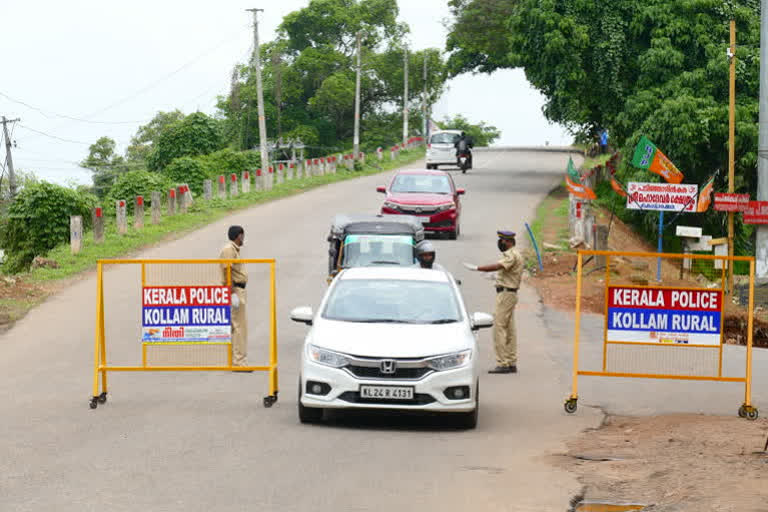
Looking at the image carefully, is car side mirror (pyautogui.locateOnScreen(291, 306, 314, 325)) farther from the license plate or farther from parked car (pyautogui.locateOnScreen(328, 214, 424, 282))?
parked car (pyautogui.locateOnScreen(328, 214, 424, 282))

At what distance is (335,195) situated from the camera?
42.5 metres

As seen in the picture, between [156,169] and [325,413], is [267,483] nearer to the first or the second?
[325,413]

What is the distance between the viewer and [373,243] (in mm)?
18141

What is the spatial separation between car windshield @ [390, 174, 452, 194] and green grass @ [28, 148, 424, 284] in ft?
20.2

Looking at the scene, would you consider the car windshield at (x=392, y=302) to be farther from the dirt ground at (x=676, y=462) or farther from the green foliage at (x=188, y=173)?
the green foliage at (x=188, y=173)

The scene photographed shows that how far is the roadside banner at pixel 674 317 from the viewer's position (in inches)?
487

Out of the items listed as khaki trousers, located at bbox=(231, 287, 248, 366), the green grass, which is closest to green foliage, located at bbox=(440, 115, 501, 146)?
the green grass

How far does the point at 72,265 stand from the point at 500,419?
15.6 meters

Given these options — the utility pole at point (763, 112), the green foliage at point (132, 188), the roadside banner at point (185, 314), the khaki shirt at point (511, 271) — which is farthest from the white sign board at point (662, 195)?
the green foliage at point (132, 188)

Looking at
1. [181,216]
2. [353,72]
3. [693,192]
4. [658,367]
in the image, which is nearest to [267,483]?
[658,367]

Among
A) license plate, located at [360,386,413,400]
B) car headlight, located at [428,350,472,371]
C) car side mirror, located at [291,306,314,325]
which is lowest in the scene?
license plate, located at [360,386,413,400]

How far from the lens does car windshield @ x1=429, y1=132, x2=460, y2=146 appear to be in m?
53.3

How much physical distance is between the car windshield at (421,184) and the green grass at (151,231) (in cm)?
615

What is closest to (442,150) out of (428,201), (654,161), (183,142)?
(183,142)
